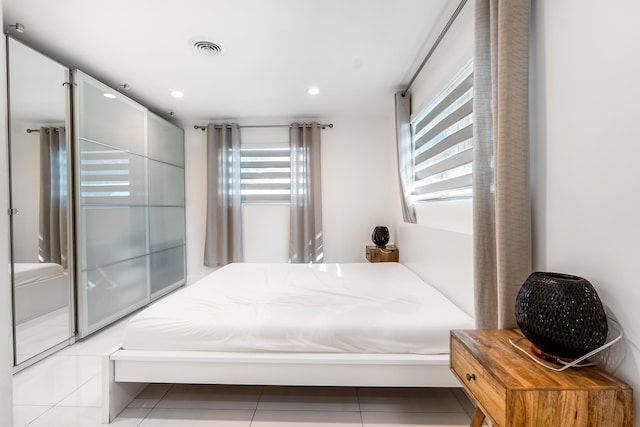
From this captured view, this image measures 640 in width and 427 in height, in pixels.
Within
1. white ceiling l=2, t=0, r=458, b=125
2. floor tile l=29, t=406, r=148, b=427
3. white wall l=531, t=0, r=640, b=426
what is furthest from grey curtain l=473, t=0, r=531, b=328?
floor tile l=29, t=406, r=148, b=427

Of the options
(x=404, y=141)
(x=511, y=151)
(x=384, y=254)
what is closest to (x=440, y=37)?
(x=404, y=141)

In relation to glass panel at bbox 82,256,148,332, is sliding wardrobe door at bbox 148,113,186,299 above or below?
above

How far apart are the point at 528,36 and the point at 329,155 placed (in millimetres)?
3107

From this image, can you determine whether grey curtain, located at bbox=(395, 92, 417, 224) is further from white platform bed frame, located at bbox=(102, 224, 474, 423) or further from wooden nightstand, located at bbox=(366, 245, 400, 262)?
white platform bed frame, located at bbox=(102, 224, 474, 423)

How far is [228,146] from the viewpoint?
4.08 meters

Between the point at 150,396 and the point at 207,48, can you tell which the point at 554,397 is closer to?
the point at 150,396

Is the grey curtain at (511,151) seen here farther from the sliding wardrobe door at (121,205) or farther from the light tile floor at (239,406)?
the sliding wardrobe door at (121,205)

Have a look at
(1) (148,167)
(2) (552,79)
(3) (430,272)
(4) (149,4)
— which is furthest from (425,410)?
(1) (148,167)

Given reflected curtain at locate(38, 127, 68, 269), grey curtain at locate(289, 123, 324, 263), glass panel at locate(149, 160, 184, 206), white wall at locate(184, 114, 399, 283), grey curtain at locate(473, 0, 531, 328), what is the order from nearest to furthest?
grey curtain at locate(473, 0, 531, 328) < reflected curtain at locate(38, 127, 68, 269) < glass panel at locate(149, 160, 184, 206) < grey curtain at locate(289, 123, 324, 263) < white wall at locate(184, 114, 399, 283)

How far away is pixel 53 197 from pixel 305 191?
263 centimetres

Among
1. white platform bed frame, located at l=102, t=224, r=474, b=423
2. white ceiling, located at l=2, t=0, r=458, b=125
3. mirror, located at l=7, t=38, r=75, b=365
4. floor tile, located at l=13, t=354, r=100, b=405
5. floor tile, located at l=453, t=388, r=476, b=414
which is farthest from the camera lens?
mirror, located at l=7, t=38, r=75, b=365

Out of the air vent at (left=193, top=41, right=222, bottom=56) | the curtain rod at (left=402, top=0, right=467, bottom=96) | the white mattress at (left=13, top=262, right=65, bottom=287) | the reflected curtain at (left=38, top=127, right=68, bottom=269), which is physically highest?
the air vent at (left=193, top=41, right=222, bottom=56)

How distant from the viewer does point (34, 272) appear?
213cm

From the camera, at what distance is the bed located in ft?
6.61
